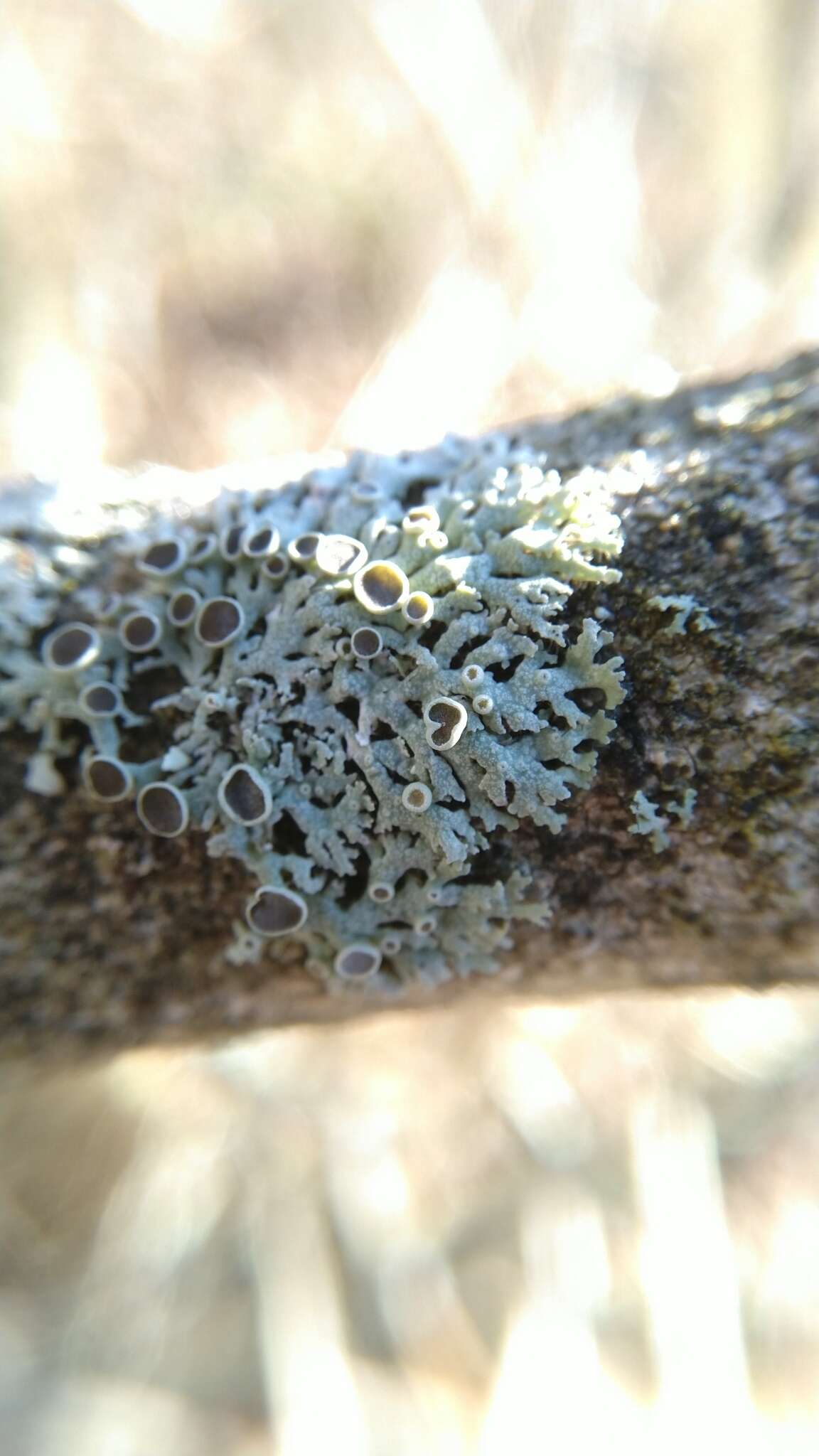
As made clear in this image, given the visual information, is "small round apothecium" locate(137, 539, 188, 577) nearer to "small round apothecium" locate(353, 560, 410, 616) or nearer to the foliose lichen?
the foliose lichen

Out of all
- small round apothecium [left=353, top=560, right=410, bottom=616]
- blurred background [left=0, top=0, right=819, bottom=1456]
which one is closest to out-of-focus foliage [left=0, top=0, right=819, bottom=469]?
blurred background [left=0, top=0, right=819, bottom=1456]

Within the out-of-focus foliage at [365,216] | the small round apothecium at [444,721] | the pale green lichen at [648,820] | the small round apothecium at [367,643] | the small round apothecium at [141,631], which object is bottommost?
the pale green lichen at [648,820]

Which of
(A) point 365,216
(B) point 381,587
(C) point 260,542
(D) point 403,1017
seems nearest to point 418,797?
(B) point 381,587

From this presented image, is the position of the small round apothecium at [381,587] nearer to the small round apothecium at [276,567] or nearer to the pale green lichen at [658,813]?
the small round apothecium at [276,567]

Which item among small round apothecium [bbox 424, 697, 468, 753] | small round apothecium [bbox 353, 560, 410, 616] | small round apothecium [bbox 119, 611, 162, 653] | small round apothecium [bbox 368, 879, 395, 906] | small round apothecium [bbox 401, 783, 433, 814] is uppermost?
small round apothecium [bbox 353, 560, 410, 616]

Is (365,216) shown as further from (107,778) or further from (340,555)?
(107,778)

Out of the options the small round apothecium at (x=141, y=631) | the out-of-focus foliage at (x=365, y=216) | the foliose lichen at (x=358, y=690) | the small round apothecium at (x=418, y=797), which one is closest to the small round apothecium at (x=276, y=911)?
the foliose lichen at (x=358, y=690)
